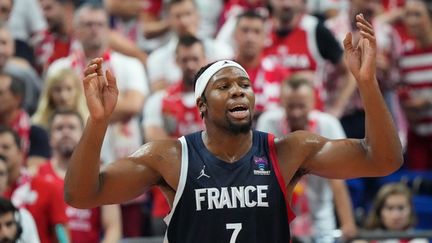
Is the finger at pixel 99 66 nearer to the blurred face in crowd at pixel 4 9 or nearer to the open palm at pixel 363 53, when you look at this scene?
the open palm at pixel 363 53

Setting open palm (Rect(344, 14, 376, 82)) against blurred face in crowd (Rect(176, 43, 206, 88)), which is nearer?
open palm (Rect(344, 14, 376, 82))

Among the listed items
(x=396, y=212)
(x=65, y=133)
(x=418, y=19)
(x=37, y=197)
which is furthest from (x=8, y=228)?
(x=418, y=19)

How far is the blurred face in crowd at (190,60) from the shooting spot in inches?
337

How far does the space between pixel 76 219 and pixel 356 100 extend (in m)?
2.84

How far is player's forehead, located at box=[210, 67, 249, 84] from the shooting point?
5.26 m

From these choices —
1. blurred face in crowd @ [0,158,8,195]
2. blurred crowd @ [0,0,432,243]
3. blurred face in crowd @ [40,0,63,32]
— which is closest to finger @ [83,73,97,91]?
blurred crowd @ [0,0,432,243]

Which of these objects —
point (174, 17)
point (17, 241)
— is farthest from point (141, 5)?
point (17, 241)

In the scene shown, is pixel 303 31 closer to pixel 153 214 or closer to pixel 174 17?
pixel 174 17

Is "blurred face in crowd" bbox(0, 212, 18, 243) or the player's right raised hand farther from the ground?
the player's right raised hand

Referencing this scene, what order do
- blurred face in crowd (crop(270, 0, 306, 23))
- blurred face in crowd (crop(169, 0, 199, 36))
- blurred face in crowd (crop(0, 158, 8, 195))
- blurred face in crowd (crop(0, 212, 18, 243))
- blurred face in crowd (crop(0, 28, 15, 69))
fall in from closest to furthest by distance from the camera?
blurred face in crowd (crop(0, 212, 18, 243))
blurred face in crowd (crop(0, 158, 8, 195))
blurred face in crowd (crop(0, 28, 15, 69))
blurred face in crowd (crop(270, 0, 306, 23))
blurred face in crowd (crop(169, 0, 199, 36))

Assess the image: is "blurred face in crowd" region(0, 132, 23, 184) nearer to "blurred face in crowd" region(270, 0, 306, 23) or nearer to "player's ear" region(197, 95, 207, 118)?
"player's ear" region(197, 95, 207, 118)

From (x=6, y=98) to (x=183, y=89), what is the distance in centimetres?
133

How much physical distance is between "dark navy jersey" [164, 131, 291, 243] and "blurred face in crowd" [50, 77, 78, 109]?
3464 mm

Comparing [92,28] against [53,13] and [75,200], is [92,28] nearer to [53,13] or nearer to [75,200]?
[53,13]
